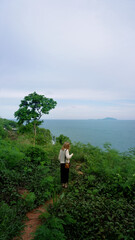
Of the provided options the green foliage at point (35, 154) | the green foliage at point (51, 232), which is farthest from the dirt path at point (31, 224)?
the green foliage at point (35, 154)

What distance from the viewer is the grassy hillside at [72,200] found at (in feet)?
11.7

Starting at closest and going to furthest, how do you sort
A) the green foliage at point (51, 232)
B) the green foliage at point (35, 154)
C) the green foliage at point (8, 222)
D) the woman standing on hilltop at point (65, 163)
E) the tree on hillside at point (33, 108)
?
the green foliage at point (51, 232)
the green foliage at point (8, 222)
the woman standing on hilltop at point (65, 163)
the green foliage at point (35, 154)
the tree on hillside at point (33, 108)

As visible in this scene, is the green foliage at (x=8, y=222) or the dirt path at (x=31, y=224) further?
the dirt path at (x=31, y=224)

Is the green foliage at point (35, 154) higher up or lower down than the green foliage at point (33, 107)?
lower down

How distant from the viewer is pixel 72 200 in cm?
461

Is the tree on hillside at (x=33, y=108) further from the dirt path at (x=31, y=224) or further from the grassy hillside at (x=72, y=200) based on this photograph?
the dirt path at (x=31, y=224)

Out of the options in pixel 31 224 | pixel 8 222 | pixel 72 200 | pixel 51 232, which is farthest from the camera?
pixel 72 200

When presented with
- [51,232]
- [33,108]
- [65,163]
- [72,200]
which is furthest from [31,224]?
[33,108]

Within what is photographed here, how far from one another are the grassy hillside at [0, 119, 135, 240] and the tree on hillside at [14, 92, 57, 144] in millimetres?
8656

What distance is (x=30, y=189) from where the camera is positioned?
5406mm

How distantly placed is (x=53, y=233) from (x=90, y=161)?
4.90 m

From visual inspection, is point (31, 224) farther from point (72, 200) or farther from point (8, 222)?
point (72, 200)

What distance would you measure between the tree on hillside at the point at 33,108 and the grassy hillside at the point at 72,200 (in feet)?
28.4

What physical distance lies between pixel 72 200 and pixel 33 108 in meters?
12.7
